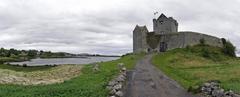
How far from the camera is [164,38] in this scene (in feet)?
389

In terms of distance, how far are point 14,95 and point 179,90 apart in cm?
1570

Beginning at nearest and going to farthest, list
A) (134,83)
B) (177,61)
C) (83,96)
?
(83,96)
(134,83)
(177,61)

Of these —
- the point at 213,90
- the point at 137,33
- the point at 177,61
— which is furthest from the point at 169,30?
the point at 213,90

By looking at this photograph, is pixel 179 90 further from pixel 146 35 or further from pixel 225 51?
pixel 146 35

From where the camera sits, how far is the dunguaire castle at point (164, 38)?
116312 mm

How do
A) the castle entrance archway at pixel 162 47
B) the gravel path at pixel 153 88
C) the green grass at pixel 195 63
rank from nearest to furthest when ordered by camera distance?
the gravel path at pixel 153 88 → the green grass at pixel 195 63 → the castle entrance archway at pixel 162 47

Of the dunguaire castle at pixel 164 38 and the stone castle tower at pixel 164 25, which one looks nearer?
the dunguaire castle at pixel 164 38

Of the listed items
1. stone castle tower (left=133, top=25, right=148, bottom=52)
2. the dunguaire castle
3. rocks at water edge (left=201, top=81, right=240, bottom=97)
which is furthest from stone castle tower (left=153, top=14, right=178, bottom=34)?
rocks at water edge (left=201, top=81, right=240, bottom=97)

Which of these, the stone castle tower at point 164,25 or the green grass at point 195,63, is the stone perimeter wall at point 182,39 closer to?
the stone castle tower at point 164,25

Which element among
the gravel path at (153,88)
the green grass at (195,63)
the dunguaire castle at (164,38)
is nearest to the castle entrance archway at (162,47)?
the dunguaire castle at (164,38)

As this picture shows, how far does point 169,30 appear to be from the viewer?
124000 millimetres

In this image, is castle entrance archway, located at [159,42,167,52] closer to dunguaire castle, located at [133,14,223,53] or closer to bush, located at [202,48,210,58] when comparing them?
dunguaire castle, located at [133,14,223,53]

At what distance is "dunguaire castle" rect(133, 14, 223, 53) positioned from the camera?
116m

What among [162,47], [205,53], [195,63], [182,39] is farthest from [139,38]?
[195,63]
